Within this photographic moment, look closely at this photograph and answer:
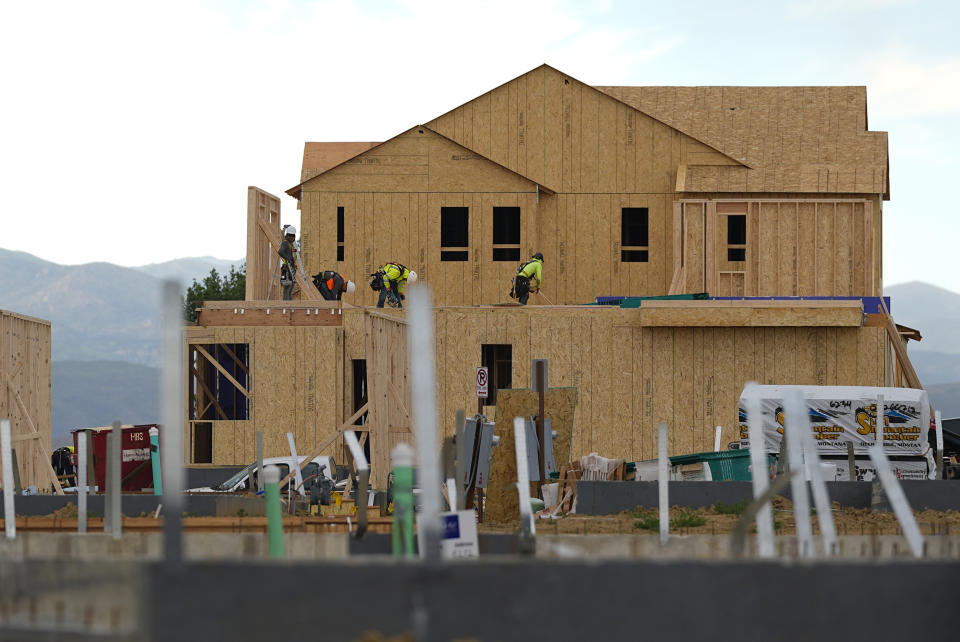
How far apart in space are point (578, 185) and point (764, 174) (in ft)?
17.3

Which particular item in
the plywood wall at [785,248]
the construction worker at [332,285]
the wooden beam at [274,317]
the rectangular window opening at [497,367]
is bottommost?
the rectangular window opening at [497,367]

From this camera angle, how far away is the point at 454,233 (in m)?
35.2

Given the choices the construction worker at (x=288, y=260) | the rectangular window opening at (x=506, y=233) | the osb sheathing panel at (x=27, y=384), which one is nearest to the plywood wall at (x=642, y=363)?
the construction worker at (x=288, y=260)

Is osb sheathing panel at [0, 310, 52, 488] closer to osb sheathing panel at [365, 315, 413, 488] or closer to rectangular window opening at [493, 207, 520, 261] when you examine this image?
osb sheathing panel at [365, 315, 413, 488]

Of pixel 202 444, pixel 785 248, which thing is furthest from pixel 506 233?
pixel 202 444

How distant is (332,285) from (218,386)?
3903mm

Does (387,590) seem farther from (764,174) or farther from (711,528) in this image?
(764,174)

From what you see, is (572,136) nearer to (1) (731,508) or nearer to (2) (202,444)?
(2) (202,444)

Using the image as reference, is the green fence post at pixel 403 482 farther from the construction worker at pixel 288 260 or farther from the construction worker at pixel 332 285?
the construction worker at pixel 332 285

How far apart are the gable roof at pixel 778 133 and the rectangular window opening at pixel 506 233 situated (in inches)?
191

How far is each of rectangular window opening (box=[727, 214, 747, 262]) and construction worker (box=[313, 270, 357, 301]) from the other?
11.0 m

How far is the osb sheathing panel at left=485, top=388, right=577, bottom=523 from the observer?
63.9ft

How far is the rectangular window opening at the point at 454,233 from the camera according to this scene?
3441 cm

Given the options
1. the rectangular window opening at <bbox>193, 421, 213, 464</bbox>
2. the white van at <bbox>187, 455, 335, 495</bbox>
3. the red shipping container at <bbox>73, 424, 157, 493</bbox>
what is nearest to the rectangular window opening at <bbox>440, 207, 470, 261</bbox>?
the rectangular window opening at <bbox>193, 421, 213, 464</bbox>
